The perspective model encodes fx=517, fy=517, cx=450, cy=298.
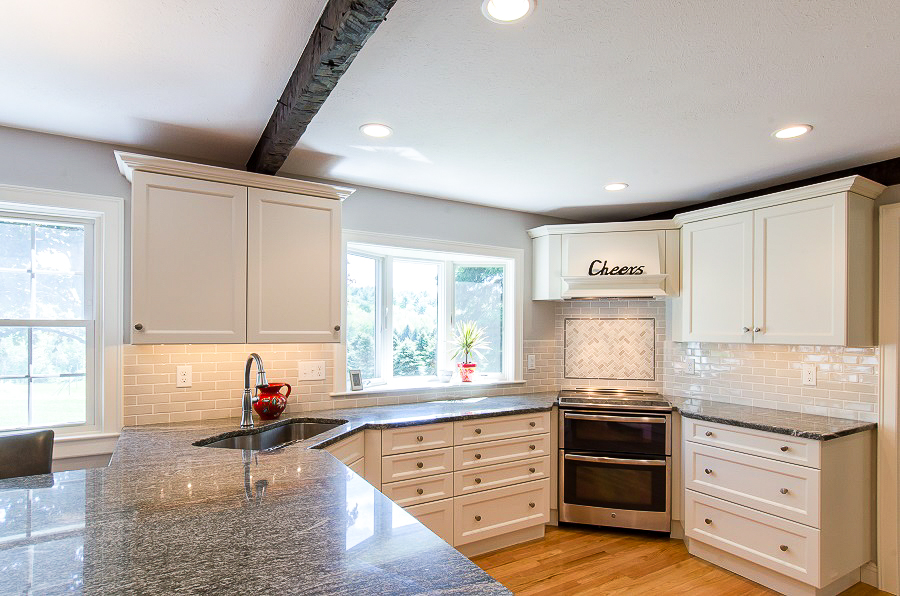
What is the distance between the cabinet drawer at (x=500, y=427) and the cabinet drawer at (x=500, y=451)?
0.12 ft

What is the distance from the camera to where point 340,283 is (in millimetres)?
2932

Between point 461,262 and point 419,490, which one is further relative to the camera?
point 461,262

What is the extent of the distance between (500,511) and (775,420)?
1682 millimetres

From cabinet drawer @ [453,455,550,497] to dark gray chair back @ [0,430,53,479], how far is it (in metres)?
1.98

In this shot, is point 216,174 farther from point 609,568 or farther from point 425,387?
point 609,568

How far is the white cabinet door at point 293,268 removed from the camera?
8.79 ft

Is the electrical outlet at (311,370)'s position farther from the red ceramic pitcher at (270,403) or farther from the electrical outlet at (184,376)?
the electrical outlet at (184,376)

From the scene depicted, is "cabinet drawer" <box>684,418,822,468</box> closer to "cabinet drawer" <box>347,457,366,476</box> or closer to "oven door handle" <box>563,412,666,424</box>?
"oven door handle" <box>563,412,666,424</box>

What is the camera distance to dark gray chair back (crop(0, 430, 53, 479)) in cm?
192

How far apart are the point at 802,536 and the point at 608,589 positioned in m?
1.02

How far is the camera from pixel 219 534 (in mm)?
1210

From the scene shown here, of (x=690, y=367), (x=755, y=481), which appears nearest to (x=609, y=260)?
(x=690, y=367)

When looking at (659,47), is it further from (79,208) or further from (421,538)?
(79,208)

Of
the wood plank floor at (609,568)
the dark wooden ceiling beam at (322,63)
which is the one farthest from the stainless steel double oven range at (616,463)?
the dark wooden ceiling beam at (322,63)
